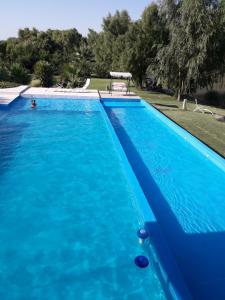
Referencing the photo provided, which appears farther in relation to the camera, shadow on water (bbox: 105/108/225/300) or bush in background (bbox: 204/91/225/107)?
bush in background (bbox: 204/91/225/107)

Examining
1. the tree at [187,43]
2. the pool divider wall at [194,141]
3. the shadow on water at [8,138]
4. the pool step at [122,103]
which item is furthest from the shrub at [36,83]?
the pool divider wall at [194,141]

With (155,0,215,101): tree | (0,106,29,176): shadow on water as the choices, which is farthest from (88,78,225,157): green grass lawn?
(0,106,29,176): shadow on water

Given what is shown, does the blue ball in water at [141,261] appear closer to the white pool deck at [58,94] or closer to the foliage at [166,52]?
the foliage at [166,52]

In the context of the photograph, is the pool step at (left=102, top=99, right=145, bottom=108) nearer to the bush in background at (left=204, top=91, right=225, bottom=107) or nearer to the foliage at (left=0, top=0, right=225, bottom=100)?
the foliage at (left=0, top=0, right=225, bottom=100)

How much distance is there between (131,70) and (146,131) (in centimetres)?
1095

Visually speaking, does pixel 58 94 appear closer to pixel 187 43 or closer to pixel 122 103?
pixel 122 103

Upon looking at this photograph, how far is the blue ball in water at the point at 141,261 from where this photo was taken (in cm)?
483

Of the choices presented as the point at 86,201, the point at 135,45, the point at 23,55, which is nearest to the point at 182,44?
the point at 135,45

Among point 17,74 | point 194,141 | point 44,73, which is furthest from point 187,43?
point 17,74

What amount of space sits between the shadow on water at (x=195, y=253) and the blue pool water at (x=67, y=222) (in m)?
0.42

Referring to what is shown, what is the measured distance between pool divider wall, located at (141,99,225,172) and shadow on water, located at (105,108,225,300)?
248cm

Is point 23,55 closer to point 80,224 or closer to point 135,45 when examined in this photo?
point 135,45

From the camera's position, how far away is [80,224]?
6.05 meters

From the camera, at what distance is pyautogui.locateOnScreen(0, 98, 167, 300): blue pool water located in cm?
446
